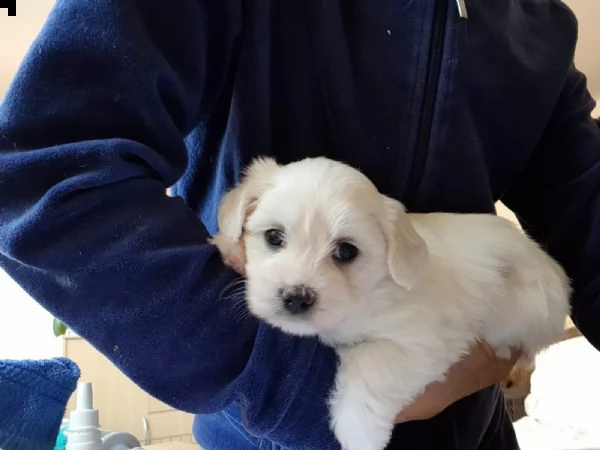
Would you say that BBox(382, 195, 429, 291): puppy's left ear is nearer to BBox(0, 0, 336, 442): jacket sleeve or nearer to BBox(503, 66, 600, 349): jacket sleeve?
BBox(0, 0, 336, 442): jacket sleeve

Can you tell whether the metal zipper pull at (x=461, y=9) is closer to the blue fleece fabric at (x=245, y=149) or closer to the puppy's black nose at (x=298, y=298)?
the blue fleece fabric at (x=245, y=149)

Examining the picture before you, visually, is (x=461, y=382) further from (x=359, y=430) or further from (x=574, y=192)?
(x=574, y=192)

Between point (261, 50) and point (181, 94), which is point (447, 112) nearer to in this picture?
point (261, 50)

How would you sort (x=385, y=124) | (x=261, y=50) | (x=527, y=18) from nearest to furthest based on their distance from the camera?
(x=261, y=50)
(x=385, y=124)
(x=527, y=18)

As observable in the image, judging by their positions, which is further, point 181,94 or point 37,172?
point 181,94

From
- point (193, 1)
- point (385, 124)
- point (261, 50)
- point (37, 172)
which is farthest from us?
point (385, 124)

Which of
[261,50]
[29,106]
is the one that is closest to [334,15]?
[261,50]
